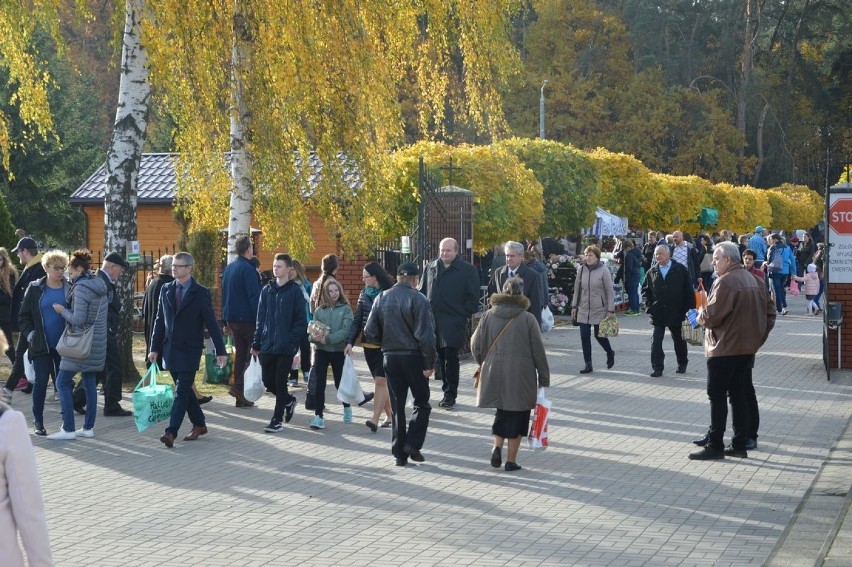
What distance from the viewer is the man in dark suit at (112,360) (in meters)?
13.4

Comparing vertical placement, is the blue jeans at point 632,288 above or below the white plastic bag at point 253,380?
above

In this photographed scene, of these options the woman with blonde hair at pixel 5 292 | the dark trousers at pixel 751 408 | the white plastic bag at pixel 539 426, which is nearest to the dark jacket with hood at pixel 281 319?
the white plastic bag at pixel 539 426

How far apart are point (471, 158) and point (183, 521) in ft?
57.0

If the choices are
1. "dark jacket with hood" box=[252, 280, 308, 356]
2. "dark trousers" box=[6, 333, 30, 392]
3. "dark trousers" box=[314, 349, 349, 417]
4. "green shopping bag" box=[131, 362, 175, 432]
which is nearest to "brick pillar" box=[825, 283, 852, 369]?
"dark trousers" box=[314, 349, 349, 417]

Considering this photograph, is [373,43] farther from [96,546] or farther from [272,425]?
[96,546]

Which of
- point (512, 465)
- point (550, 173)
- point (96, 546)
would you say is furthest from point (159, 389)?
point (550, 173)

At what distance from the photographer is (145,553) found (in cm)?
767

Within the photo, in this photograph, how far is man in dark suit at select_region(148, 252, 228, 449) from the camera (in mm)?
11727

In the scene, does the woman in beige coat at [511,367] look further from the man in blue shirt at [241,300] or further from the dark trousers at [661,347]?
the dark trousers at [661,347]

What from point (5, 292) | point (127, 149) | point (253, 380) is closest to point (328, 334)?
point (253, 380)

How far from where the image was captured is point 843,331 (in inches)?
679

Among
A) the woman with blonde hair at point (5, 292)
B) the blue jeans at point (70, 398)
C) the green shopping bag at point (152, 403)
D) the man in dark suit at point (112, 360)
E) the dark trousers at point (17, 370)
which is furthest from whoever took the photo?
the woman with blonde hair at point (5, 292)

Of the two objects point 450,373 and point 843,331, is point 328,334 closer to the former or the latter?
point 450,373

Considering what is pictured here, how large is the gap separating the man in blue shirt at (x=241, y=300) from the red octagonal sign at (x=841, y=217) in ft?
22.8
